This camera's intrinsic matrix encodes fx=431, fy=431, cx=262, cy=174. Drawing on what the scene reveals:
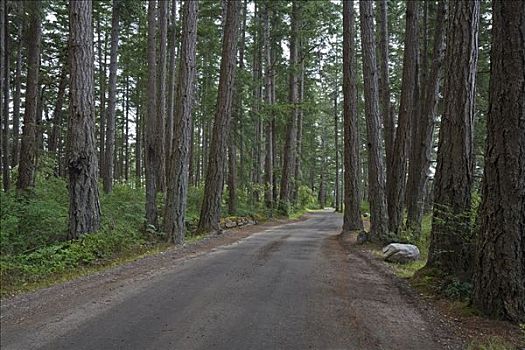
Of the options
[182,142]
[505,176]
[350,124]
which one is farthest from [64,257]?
[350,124]

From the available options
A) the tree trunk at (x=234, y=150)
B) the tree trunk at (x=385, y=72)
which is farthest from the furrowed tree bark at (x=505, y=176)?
the tree trunk at (x=234, y=150)

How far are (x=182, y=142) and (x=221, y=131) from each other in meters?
3.24

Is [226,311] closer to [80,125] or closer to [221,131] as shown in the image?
[80,125]

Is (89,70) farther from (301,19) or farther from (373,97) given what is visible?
(301,19)

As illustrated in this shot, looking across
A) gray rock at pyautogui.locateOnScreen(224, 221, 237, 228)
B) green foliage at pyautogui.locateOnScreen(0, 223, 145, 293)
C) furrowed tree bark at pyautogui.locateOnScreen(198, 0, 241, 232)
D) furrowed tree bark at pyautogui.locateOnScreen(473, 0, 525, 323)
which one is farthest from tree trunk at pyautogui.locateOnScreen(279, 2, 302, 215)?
furrowed tree bark at pyautogui.locateOnScreen(473, 0, 525, 323)

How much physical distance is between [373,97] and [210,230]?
7.07 m

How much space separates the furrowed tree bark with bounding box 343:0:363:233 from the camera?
48.2 feet

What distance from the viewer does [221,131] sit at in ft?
51.7

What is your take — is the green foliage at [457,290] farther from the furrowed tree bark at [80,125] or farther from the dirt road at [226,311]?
the furrowed tree bark at [80,125]

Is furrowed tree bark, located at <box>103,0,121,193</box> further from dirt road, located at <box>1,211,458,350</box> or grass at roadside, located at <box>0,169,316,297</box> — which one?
dirt road, located at <box>1,211,458,350</box>

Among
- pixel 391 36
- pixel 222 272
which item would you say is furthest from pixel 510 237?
pixel 391 36

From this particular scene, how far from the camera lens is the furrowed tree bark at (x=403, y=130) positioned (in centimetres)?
1255

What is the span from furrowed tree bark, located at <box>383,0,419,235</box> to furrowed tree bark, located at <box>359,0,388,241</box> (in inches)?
18.1

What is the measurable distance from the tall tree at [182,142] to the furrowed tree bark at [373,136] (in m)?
5.22
